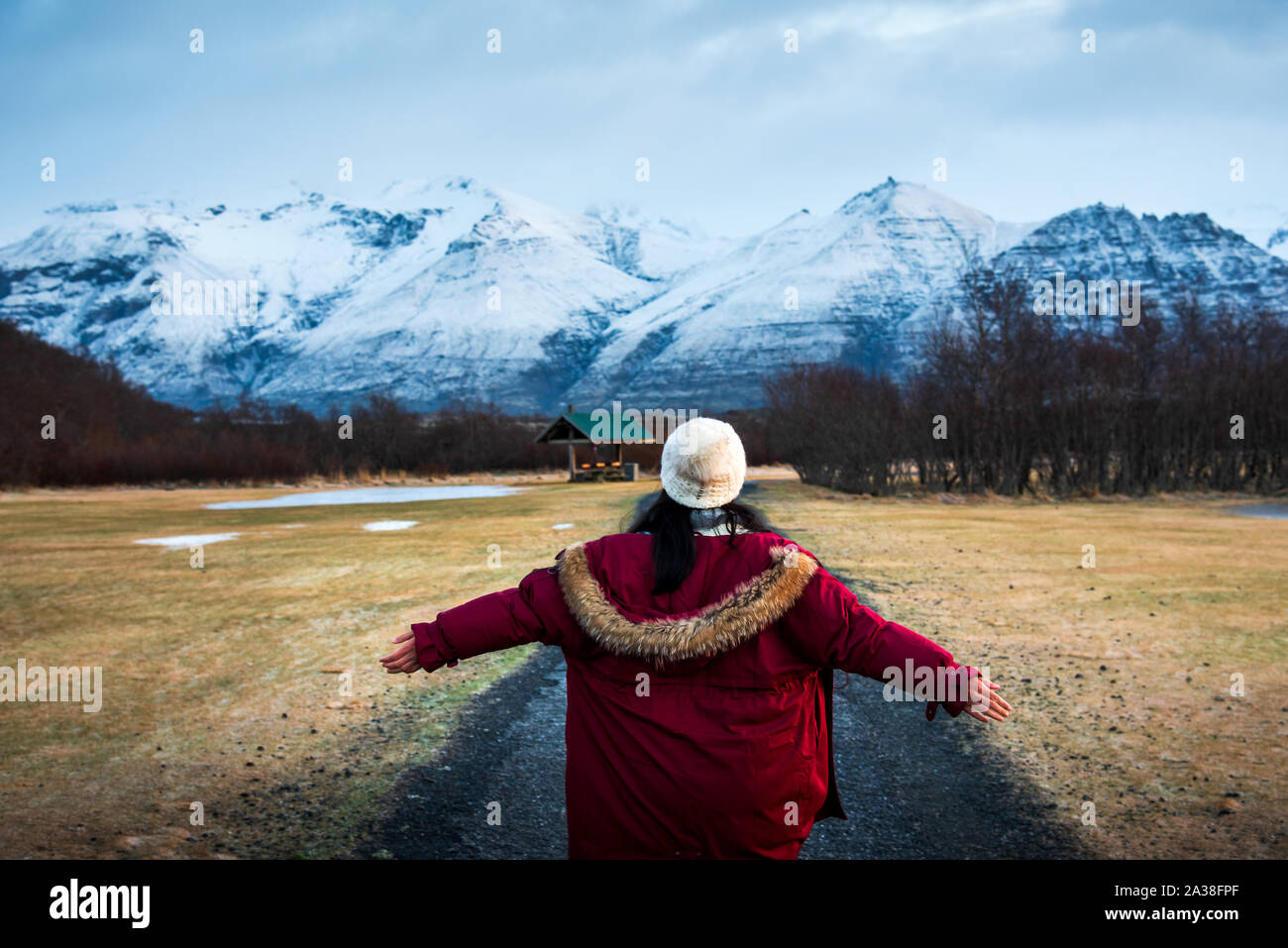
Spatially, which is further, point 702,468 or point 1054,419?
point 1054,419

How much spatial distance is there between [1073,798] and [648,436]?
60711 millimetres

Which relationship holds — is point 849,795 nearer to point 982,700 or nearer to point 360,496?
point 982,700

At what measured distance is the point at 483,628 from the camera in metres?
2.77

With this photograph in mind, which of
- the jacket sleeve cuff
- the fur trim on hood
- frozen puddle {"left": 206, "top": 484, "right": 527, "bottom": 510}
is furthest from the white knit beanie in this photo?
frozen puddle {"left": 206, "top": 484, "right": 527, "bottom": 510}

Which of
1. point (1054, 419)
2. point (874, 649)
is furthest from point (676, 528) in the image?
point (1054, 419)

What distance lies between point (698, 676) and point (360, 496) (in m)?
37.9

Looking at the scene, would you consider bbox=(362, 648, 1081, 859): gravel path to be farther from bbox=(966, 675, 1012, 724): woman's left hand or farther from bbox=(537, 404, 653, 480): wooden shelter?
bbox=(537, 404, 653, 480): wooden shelter

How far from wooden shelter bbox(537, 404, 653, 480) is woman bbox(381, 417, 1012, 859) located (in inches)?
2008

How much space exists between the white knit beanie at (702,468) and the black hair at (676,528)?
4cm

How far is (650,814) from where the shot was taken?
8.56 feet

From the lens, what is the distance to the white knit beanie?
2.77m
